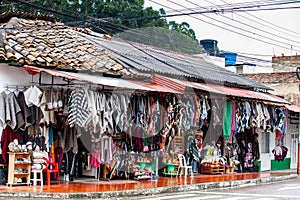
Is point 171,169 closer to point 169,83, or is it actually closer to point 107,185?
point 169,83

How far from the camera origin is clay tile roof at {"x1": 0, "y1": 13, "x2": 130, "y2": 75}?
15414mm

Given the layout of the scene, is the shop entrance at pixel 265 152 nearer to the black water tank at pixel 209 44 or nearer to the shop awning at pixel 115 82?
the shop awning at pixel 115 82

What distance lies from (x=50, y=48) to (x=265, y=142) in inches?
536

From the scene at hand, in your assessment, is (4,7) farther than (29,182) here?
Yes

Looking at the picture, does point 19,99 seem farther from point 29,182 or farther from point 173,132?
point 173,132

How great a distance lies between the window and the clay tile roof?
11077 millimetres

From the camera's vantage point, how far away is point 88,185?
15.9 metres

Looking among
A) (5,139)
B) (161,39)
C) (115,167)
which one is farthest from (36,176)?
(161,39)

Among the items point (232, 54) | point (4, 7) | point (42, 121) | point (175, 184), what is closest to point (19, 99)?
point (42, 121)

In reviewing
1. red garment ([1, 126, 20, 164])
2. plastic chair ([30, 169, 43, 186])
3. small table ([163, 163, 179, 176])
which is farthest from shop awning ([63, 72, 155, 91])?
small table ([163, 163, 179, 176])

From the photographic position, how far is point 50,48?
16.7 metres

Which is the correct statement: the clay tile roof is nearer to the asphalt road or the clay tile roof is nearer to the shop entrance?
the asphalt road

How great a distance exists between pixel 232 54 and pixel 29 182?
24.9 meters

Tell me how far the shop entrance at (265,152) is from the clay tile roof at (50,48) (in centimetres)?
1118
